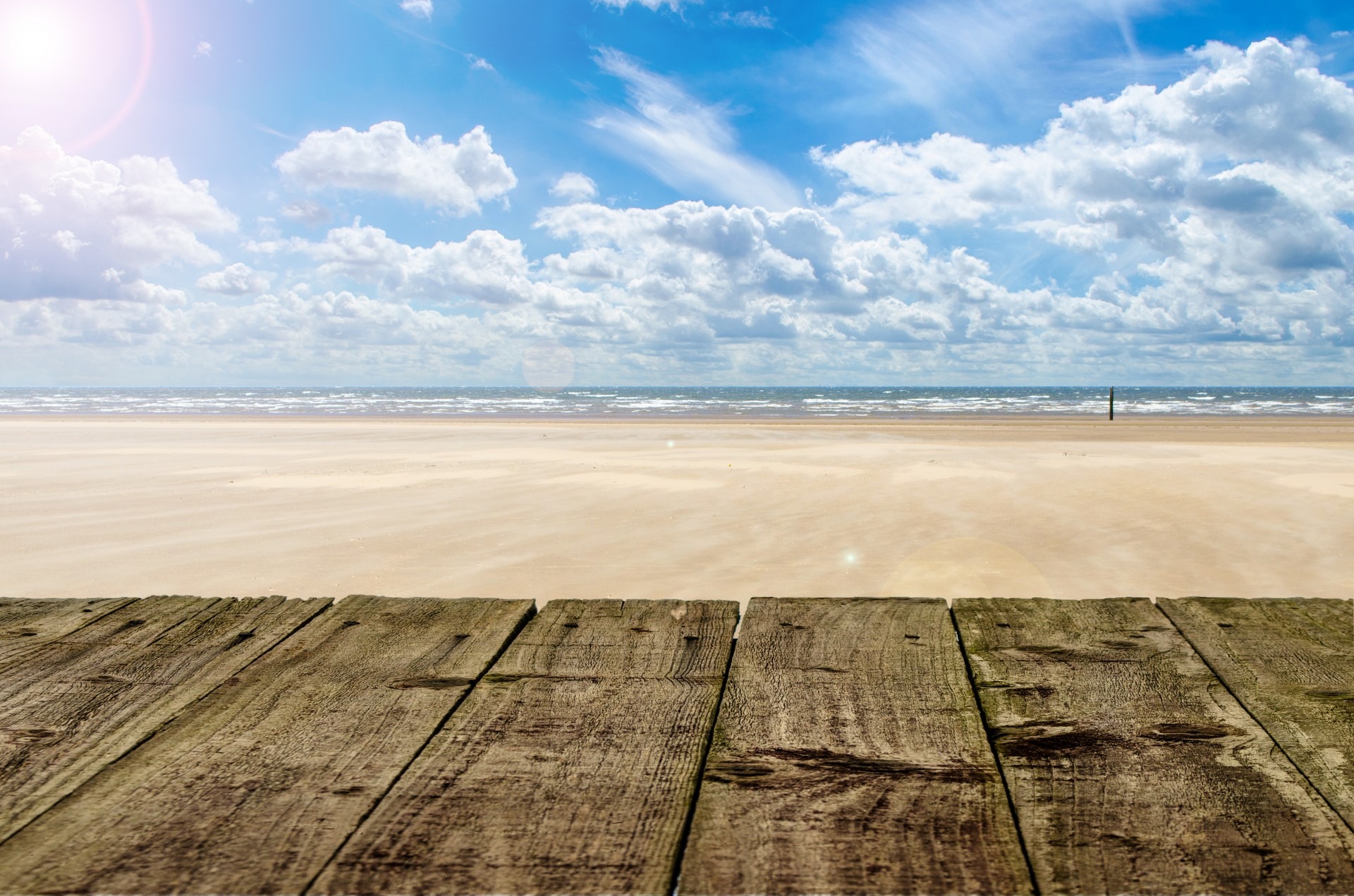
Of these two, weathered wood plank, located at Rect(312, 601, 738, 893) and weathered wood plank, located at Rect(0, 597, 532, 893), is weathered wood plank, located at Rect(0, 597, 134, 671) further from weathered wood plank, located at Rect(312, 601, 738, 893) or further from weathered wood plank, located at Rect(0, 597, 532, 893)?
weathered wood plank, located at Rect(312, 601, 738, 893)

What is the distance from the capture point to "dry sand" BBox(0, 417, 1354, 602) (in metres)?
6.88

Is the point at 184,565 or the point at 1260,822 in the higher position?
the point at 1260,822

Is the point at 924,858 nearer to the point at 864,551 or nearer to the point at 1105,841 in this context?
the point at 1105,841

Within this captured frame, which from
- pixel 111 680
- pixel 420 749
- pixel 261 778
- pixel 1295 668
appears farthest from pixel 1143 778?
pixel 111 680

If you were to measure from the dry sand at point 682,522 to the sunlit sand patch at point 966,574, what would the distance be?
0.03 metres

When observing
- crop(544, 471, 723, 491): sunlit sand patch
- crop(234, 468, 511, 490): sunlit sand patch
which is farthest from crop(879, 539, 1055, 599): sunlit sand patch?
crop(234, 468, 511, 490): sunlit sand patch

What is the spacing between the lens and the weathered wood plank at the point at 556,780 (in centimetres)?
Answer: 107

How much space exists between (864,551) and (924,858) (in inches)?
272

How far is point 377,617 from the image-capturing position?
83.0 inches

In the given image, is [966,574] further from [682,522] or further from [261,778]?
[261,778]

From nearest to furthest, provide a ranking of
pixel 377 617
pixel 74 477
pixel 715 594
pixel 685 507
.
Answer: pixel 377 617 < pixel 715 594 < pixel 685 507 < pixel 74 477

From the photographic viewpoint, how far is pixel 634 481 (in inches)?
497

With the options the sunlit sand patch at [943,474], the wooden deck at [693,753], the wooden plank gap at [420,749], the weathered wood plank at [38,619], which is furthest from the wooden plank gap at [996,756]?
the sunlit sand patch at [943,474]

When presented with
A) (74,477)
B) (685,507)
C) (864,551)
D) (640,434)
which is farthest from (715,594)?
(640,434)
